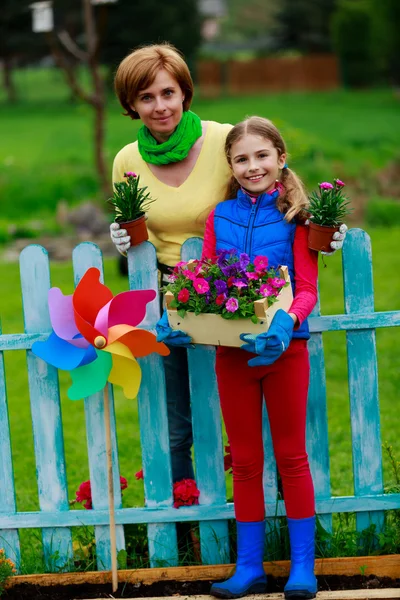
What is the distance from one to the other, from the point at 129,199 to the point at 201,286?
455 millimetres

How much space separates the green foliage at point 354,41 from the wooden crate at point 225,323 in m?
29.3

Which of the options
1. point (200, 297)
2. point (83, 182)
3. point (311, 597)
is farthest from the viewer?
point (83, 182)

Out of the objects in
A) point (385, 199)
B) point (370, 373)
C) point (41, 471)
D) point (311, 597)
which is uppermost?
point (385, 199)

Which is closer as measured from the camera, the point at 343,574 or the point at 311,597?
the point at 311,597

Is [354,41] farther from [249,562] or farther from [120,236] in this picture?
[249,562]

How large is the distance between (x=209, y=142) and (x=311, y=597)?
168 centimetres

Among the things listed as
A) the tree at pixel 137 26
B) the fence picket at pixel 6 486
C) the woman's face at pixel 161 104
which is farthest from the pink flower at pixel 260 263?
the tree at pixel 137 26

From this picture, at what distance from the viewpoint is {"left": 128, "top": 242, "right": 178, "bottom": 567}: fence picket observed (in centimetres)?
347

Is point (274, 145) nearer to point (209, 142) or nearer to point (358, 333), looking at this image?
point (209, 142)

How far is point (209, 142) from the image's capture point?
346cm

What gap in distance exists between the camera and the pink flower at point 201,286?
9.87ft

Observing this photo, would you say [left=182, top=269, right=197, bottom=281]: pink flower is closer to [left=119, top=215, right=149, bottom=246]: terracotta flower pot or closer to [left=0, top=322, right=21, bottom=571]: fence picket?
[left=119, top=215, right=149, bottom=246]: terracotta flower pot

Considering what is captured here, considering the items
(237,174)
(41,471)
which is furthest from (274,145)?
(41,471)

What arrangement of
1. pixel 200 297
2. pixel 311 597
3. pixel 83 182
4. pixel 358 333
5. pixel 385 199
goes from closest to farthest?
pixel 200 297 → pixel 311 597 → pixel 358 333 → pixel 385 199 → pixel 83 182
